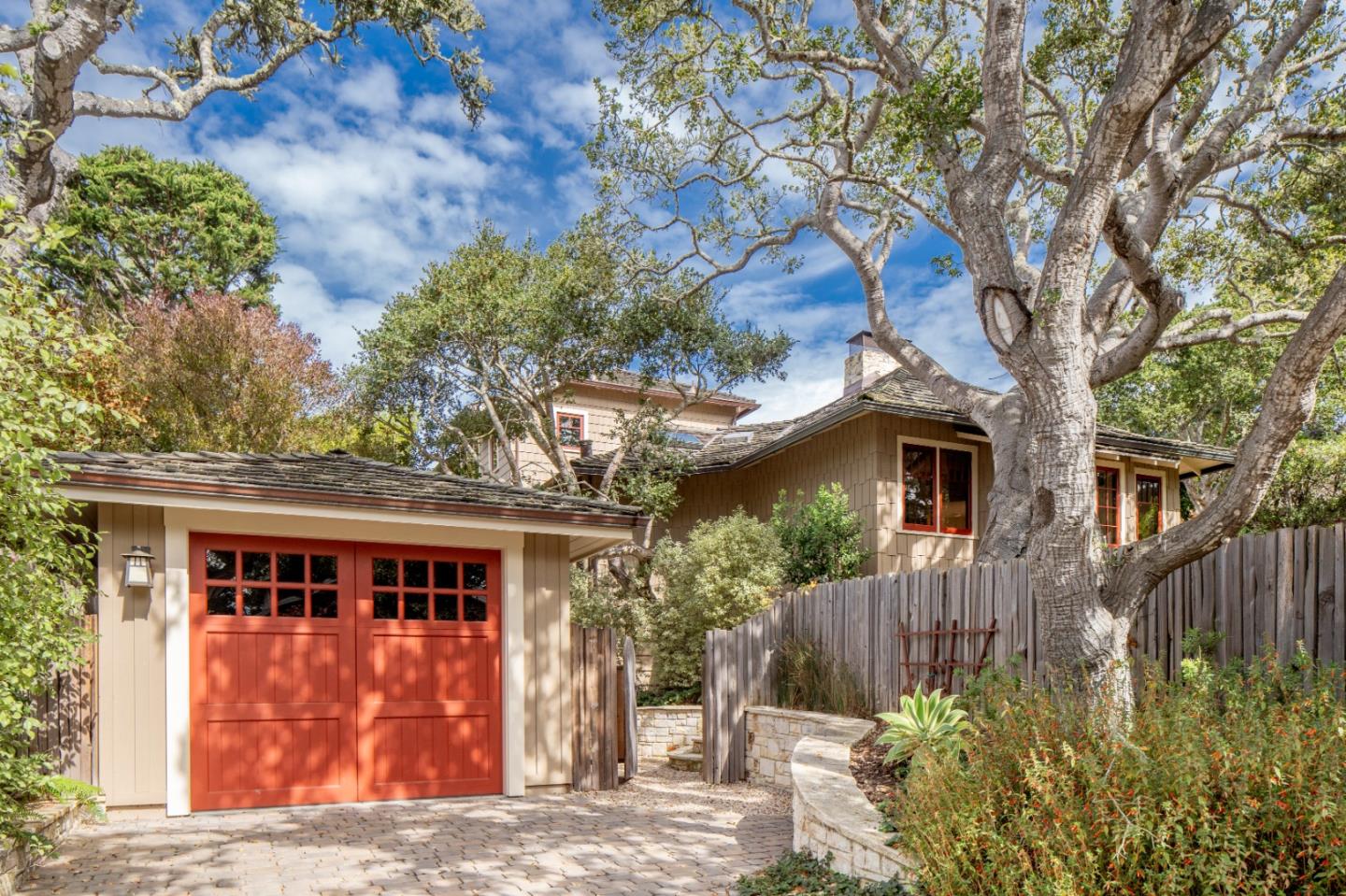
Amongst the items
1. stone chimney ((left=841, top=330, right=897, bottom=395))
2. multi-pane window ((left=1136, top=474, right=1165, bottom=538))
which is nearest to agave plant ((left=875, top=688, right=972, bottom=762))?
stone chimney ((left=841, top=330, right=897, bottom=395))

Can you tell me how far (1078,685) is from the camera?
6023mm

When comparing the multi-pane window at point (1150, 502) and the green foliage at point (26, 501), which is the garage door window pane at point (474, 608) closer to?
the green foliage at point (26, 501)

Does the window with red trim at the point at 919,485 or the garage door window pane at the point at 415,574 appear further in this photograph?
the window with red trim at the point at 919,485

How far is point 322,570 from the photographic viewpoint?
834cm

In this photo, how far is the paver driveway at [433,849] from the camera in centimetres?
548

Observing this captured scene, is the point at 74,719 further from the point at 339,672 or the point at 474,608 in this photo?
the point at 474,608

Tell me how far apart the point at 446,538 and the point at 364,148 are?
10730 millimetres

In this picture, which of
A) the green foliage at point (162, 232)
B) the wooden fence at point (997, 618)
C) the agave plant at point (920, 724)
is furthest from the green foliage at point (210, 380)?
the agave plant at point (920, 724)

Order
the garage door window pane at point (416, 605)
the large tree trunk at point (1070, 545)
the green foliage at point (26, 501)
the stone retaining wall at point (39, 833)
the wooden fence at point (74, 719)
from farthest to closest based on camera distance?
1. the garage door window pane at point (416, 605)
2. the wooden fence at point (74, 719)
3. the large tree trunk at point (1070, 545)
4. the stone retaining wall at point (39, 833)
5. the green foliage at point (26, 501)

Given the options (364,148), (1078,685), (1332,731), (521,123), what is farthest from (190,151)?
(1332,731)

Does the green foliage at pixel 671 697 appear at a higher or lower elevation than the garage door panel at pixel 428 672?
lower

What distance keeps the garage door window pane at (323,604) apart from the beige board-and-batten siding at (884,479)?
9270 mm

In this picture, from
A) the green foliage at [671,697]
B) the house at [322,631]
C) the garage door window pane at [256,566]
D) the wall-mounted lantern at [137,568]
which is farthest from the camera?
the green foliage at [671,697]

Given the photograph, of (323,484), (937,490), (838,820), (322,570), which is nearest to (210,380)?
(322,570)
